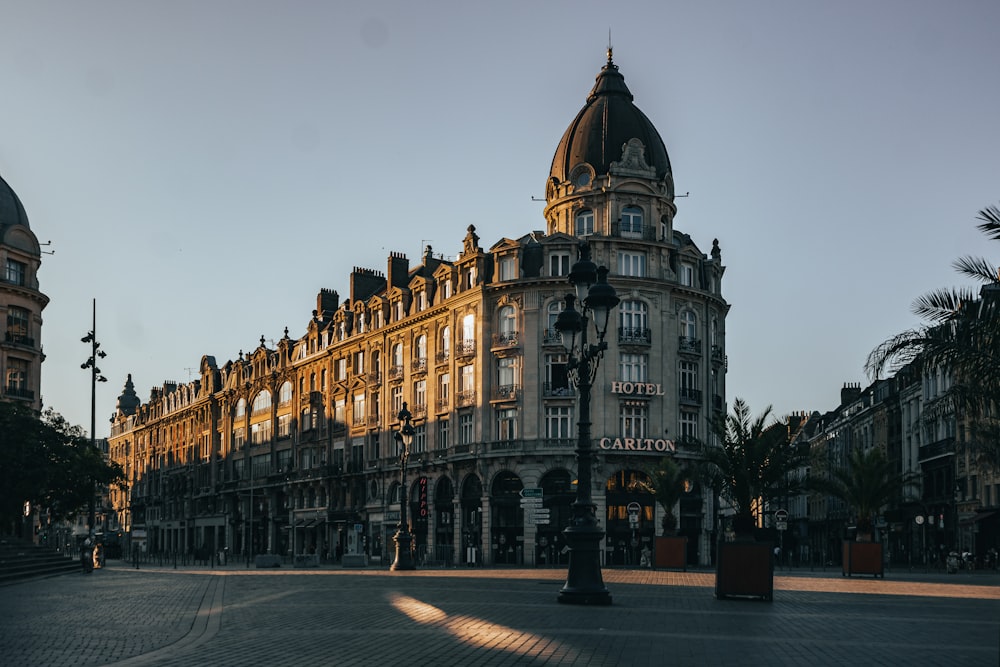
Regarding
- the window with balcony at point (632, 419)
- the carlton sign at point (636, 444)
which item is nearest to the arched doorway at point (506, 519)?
the carlton sign at point (636, 444)

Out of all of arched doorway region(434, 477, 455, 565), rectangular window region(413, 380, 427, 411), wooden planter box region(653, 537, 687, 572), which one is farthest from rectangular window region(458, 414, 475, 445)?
wooden planter box region(653, 537, 687, 572)

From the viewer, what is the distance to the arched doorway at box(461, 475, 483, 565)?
6712 centimetres

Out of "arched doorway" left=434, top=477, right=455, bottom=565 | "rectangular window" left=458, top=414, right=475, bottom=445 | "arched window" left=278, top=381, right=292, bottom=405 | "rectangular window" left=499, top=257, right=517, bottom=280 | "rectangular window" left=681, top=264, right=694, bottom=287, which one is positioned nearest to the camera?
"rectangular window" left=499, top=257, right=517, bottom=280

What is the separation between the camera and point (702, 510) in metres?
66.4

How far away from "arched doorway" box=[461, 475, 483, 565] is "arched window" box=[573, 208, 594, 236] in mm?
15551

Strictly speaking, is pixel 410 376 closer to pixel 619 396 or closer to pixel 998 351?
pixel 619 396

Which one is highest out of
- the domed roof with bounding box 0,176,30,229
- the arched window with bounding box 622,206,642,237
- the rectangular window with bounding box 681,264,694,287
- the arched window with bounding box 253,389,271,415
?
the domed roof with bounding box 0,176,30,229

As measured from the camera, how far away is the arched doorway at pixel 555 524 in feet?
211

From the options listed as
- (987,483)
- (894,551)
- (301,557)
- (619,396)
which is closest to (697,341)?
(619,396)

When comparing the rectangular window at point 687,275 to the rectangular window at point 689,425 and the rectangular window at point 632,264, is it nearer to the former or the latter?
the rectangular window at point 632,264

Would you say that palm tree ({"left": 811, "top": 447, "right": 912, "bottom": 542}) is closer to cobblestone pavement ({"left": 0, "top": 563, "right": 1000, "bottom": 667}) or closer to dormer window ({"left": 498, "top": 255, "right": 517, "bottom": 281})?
cobblestone pavement ({"left": 0, "top": 563, "right": 1000, "bottom": 667})

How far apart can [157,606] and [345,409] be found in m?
59.5

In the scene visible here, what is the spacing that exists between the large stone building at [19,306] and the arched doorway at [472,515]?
25863 millimetres

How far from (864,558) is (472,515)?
29977 mm
